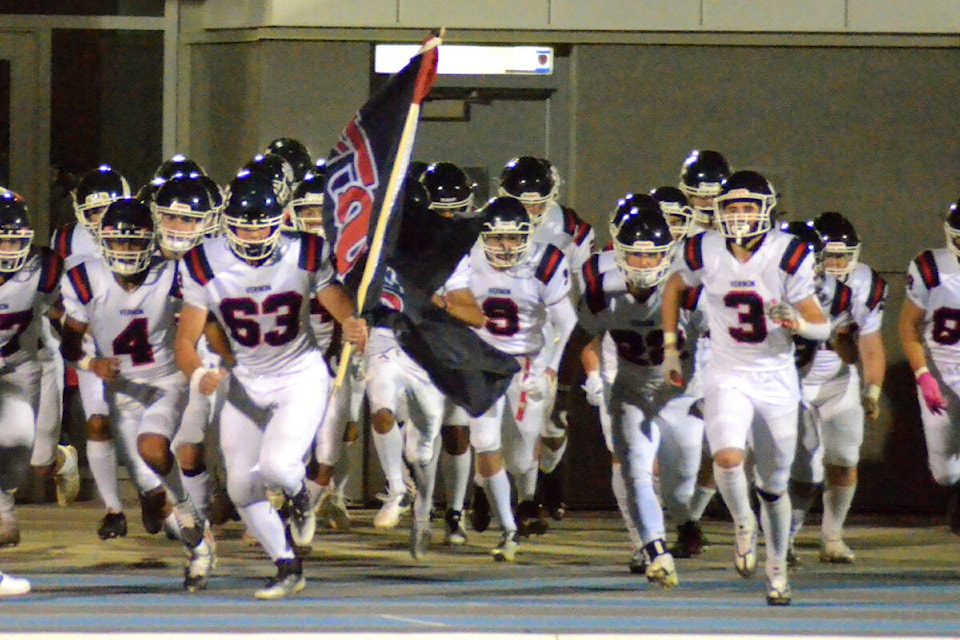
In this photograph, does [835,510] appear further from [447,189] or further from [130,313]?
[130,313]

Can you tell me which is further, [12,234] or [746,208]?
[12,234]

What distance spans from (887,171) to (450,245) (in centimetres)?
403

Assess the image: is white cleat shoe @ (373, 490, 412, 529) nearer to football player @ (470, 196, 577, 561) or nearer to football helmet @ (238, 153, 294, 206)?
football player @ (470, 196, 577, 561)

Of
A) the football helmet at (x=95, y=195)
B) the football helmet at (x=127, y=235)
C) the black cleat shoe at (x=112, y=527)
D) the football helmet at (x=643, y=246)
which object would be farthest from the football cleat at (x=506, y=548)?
the football helmet at (x=95, y=195)

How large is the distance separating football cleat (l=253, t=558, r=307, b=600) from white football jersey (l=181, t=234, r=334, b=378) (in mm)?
854

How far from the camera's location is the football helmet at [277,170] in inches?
436

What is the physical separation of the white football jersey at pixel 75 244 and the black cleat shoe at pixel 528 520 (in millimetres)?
2746

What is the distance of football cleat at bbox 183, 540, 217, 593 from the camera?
30.2ft

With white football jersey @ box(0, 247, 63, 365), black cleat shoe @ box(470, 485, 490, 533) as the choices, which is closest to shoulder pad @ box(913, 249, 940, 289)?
black cleat shoe @ box(470, 485, 490, 533)

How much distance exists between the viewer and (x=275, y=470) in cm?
887

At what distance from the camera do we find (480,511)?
37.0 ft

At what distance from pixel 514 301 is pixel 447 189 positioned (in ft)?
2.41

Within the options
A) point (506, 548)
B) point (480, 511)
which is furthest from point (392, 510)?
point (506, 548)

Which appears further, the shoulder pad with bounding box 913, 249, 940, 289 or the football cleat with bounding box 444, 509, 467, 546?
the football cleat with bounding box 444, 509, 467, 546
